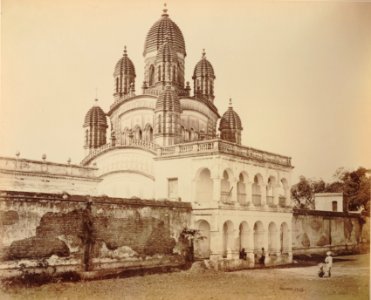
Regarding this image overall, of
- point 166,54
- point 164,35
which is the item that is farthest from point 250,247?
point 166,54

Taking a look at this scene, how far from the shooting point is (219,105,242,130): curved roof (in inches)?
391

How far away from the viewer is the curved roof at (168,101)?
12.1 meters

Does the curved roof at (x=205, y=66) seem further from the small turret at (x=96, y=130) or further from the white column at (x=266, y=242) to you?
the white column at (x=266, y=242)

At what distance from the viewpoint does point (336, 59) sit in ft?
30.0

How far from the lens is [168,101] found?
12062 mm

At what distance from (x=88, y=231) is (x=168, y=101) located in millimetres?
4203

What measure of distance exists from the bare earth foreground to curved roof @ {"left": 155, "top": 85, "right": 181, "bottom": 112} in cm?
372

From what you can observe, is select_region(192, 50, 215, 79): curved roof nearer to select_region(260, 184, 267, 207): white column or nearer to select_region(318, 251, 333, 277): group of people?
select_region(260, 184, 267, 207): white column

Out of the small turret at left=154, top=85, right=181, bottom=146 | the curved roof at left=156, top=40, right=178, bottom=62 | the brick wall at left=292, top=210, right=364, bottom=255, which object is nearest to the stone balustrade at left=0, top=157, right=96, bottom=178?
the small turret at left=154, top=85, right=181, bottom=146

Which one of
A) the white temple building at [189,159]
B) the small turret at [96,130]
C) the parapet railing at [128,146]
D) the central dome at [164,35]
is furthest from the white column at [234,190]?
the small turret at [96,130]

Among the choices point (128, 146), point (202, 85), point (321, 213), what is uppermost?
point (202, 85)

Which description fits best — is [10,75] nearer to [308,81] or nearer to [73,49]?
[73,49]

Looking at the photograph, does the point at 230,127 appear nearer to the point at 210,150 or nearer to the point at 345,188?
the point at 210,150

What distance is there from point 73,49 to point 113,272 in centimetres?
328
